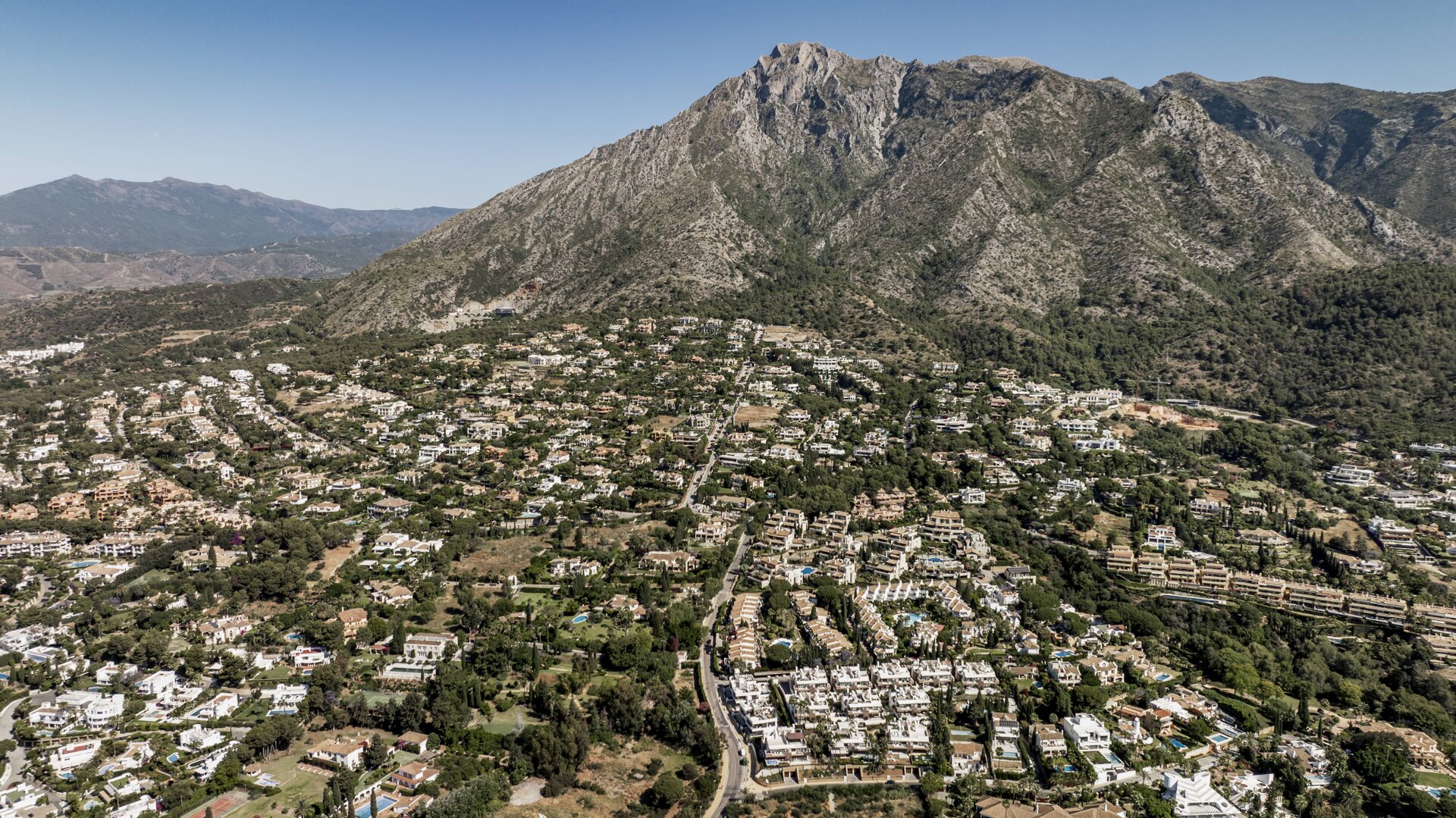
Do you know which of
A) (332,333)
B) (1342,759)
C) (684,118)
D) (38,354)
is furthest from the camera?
(684,118)

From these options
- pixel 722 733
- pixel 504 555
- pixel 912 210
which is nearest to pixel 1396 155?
pixel 912 210

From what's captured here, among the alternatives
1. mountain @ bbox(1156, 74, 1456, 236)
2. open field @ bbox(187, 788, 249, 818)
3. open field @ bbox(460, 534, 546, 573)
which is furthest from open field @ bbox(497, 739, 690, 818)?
mountain @ bbox(1156, 74, 1456, 236)

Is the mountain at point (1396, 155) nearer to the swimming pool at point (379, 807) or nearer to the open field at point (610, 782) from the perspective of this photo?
the open field at point (610, 782)

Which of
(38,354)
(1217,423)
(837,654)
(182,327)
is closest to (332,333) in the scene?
(182,327)

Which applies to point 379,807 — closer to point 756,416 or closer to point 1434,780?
point 1434,780

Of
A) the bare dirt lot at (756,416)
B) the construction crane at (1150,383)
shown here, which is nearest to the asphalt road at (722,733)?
the bare dirt lot at (756,416)

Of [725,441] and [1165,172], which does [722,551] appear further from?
[1165,172]

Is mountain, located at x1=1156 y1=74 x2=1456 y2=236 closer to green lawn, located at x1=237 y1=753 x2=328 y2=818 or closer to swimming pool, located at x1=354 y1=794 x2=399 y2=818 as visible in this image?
swimming pool, located at x1=354 y1=794 x2=399 y2=818

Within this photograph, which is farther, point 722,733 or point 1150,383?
point 1150,383
